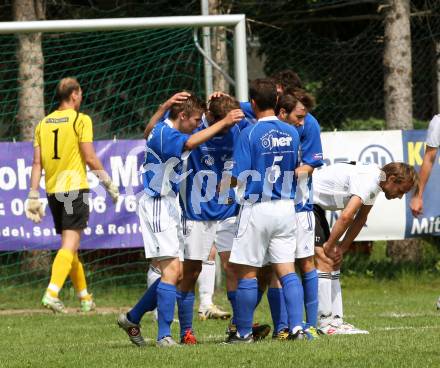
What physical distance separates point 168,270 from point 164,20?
16.8ft

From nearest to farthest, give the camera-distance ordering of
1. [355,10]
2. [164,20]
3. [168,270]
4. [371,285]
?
[168,270]
[164,20]
[371,285]
[355,10]

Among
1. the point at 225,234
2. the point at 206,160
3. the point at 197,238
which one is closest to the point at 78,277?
the point at 225,234

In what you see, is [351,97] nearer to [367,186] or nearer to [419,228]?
Result: [419,228]

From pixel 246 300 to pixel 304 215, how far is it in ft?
3.31

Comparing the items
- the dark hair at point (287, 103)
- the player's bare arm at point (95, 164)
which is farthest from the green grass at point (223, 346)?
the dark hair at point (287, 103)

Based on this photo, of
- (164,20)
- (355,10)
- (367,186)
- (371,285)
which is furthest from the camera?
(355,10)

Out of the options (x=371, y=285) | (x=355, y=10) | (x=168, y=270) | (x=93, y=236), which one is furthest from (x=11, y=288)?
(x=355, y=10)

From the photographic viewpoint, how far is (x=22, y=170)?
41.9 feet

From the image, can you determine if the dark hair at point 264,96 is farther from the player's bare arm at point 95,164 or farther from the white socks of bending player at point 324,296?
the player's bare arm at point 95,164

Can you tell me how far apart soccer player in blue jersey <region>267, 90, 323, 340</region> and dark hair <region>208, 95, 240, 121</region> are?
41cm

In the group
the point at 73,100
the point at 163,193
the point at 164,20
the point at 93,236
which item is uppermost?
the point at 164,20

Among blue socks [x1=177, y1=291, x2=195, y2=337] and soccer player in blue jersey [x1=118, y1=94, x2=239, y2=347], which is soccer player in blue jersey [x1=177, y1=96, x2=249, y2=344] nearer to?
blue socks [x1=177, y1=291, x2=195, y2=337]

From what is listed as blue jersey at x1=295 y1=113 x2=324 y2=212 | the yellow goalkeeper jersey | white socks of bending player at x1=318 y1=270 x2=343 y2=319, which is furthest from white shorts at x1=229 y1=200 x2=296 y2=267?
the yellow goalkeeper jersey

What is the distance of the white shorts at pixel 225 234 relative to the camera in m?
8.71
